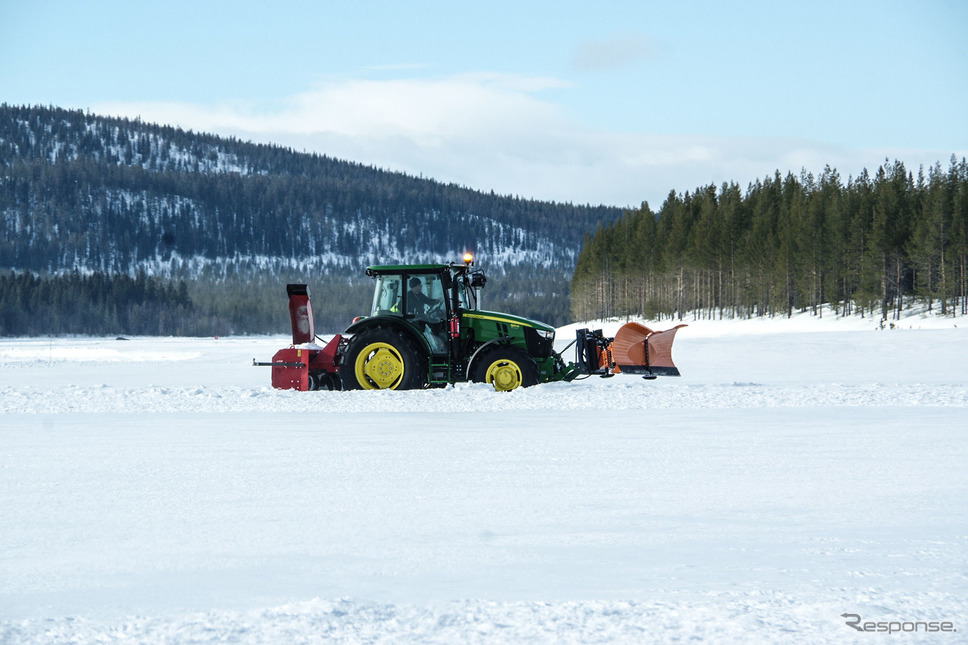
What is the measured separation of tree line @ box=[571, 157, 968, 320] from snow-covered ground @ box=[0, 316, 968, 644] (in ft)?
162

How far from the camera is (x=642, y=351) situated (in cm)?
1583

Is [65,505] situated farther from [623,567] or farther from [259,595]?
[623,567]

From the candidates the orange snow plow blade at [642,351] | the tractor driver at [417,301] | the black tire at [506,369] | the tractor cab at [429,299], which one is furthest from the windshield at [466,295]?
the orange snow plow blade at [642,351]

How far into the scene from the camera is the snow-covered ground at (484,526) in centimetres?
399

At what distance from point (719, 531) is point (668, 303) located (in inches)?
2954

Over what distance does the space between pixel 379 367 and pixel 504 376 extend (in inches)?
75.7

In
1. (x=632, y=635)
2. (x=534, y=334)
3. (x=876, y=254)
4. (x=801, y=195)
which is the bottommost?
(x=632, y=635)

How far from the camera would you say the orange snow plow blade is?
15.7 meters

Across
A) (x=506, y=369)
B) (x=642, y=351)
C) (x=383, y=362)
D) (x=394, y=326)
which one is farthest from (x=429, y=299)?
(x=642, y=351)

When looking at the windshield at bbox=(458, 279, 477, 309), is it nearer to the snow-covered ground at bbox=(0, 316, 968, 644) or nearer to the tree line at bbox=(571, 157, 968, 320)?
the snow-covered ground at bbox=(0, 316, 968, 644)

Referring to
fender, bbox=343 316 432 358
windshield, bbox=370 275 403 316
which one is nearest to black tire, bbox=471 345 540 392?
fender, bbox=343 316 432 358

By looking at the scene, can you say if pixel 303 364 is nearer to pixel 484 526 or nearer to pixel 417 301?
pixel 417 301

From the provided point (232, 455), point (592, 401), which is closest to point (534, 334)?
point (592, 401)

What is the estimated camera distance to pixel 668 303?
260 ft
